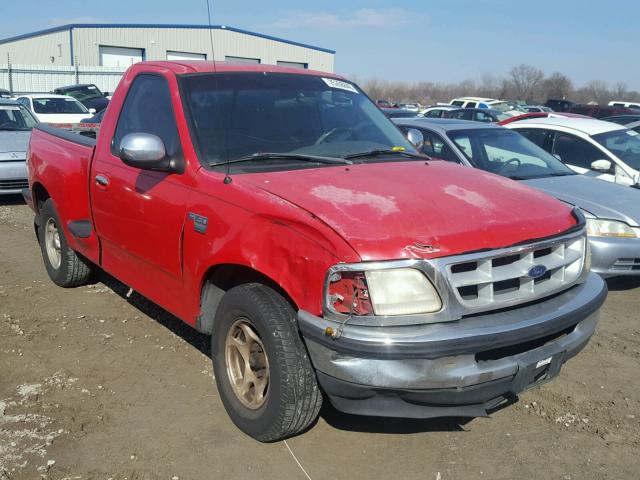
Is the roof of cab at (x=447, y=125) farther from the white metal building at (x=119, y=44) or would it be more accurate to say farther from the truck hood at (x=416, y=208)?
the white metal building at (x=119, y=44)

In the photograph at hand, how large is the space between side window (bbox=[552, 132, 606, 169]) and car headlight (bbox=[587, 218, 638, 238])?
7.71 feet

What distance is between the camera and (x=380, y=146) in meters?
4.26

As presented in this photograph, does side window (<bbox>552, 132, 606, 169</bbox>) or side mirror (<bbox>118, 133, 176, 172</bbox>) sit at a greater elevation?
side mirror (<bbox>118, 133, 176, 172</bbox>)

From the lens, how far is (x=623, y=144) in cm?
827

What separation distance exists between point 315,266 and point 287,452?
1077mm

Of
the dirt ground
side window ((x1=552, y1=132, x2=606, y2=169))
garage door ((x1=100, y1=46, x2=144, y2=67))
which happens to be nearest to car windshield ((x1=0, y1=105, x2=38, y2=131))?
the dirt ground

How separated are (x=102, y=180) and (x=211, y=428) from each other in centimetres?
195

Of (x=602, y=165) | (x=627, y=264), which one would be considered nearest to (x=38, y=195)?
(x=627, y=264)

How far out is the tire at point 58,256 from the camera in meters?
5.61

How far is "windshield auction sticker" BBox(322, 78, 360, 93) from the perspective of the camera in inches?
180

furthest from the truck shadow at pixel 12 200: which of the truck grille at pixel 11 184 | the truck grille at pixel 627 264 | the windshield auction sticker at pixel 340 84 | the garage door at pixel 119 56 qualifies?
the garage door at pixel 119 56

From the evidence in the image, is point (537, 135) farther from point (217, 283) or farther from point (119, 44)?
point (119, 44)

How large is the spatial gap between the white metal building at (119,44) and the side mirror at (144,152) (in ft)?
124

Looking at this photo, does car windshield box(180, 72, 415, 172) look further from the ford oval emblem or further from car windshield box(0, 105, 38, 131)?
car windshield box(0, 105, 38, 131)
